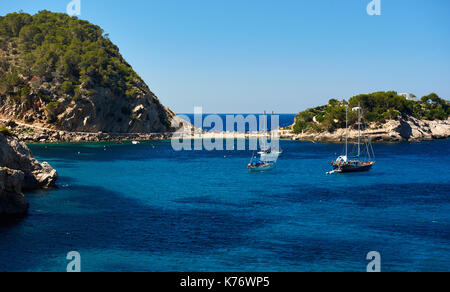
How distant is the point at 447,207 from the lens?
42.1 m

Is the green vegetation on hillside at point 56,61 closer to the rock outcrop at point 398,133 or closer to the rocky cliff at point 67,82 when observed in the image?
the rocky cliff at point 67,82

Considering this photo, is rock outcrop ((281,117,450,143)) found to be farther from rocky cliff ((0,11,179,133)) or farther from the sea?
the sea

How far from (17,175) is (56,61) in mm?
99097

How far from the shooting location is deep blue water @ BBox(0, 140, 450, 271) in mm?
26406

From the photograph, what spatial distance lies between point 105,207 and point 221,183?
20239 mm

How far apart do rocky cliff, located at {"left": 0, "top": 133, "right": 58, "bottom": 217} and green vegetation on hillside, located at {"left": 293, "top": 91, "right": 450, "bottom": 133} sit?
8565 cm

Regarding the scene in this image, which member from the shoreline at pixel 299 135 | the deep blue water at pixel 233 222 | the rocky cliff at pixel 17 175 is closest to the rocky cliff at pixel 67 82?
the shoreline at pixel 299 135

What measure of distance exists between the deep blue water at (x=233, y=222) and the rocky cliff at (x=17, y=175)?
1629mm

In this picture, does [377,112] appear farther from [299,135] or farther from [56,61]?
[56,61]

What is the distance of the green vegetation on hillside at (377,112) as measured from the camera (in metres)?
121

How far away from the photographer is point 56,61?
4902 inches

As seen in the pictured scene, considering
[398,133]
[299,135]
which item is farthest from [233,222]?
[299,135]

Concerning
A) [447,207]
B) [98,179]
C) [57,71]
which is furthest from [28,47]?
[447,207]
